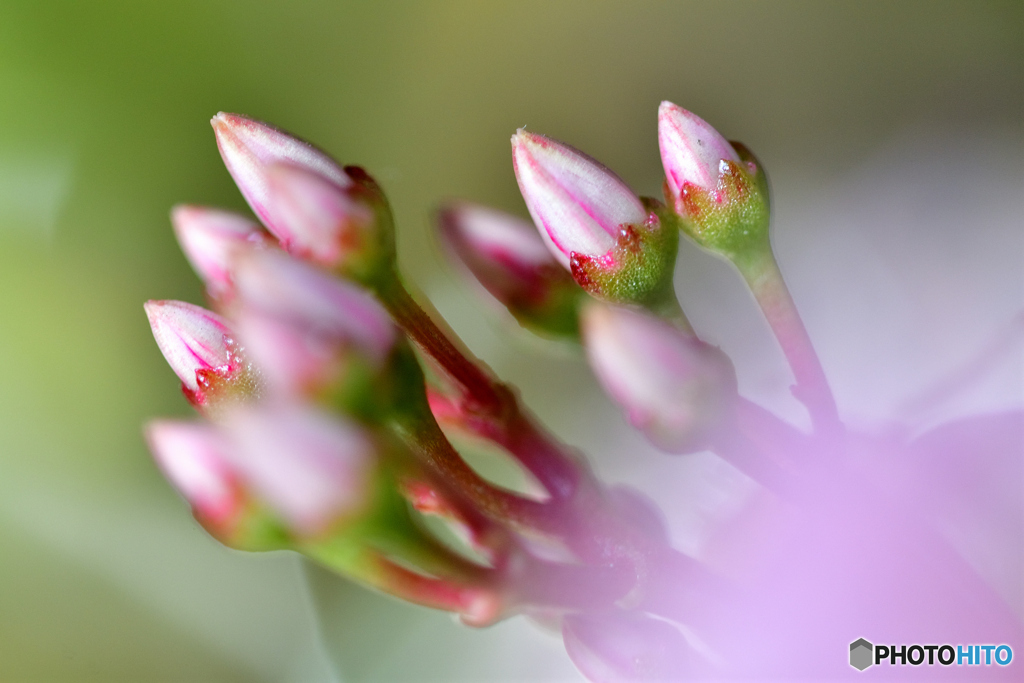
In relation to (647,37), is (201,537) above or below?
below

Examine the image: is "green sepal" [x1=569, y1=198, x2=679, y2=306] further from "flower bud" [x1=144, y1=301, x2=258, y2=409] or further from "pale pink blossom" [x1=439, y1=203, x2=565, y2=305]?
"flower bud" [x1=144, y1=301, x2=258, y2=409]

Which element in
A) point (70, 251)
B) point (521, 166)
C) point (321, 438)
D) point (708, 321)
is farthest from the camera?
point (70, 251)

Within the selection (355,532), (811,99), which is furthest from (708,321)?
(355,532)

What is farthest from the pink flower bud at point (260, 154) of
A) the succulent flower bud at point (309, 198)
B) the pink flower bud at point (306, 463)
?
the pink flower bud at point (306, 463)

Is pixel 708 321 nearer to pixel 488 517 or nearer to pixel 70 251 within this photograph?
pixel 488 517

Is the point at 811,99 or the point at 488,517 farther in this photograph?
the point at 811,99
